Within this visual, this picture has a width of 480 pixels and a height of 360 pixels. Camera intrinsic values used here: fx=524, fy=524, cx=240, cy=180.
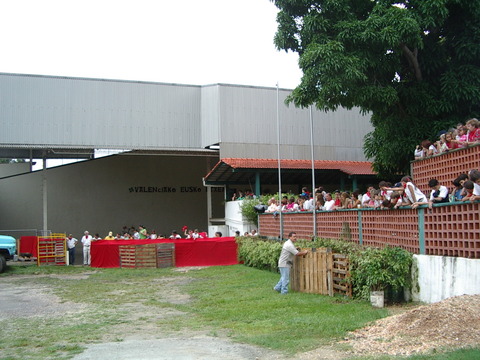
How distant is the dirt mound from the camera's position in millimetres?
7074

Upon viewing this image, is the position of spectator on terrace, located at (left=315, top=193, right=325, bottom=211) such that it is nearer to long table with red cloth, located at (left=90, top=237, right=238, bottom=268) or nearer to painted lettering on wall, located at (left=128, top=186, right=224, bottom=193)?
long table with red cloth, located at (left=90, top=237, right=238, bottom=268)

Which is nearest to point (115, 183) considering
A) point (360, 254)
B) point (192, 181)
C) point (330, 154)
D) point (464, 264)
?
point (192, 181)

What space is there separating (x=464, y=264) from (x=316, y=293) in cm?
435

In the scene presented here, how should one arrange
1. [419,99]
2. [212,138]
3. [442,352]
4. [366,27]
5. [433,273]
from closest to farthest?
[442,352] < [433,273] < [366,27] < [419,99] < [212,138]

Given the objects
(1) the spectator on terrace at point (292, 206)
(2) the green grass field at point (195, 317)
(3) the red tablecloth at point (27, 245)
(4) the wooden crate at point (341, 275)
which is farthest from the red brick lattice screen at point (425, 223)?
(3) the red tablecloth at point (27, 245)

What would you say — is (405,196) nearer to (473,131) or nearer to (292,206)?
(473,131)

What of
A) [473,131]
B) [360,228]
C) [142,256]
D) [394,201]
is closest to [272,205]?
[142,256]

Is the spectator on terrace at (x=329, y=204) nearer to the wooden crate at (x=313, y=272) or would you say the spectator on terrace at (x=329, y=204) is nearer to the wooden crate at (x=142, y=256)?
the wooden crate at (x=313, y=272)

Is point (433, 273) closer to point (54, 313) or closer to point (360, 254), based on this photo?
point (360, 254)

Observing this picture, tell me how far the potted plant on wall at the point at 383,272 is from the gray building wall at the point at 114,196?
23.6m

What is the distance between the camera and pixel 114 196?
119 ft

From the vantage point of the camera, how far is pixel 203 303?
42.9 feet

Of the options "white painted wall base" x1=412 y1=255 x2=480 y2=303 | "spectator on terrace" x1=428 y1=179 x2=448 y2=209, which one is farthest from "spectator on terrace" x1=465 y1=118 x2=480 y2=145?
"white painted wall base" x1=412 y1=255 x2=480 y2=303

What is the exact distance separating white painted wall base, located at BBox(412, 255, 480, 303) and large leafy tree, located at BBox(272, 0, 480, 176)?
7.21 m
